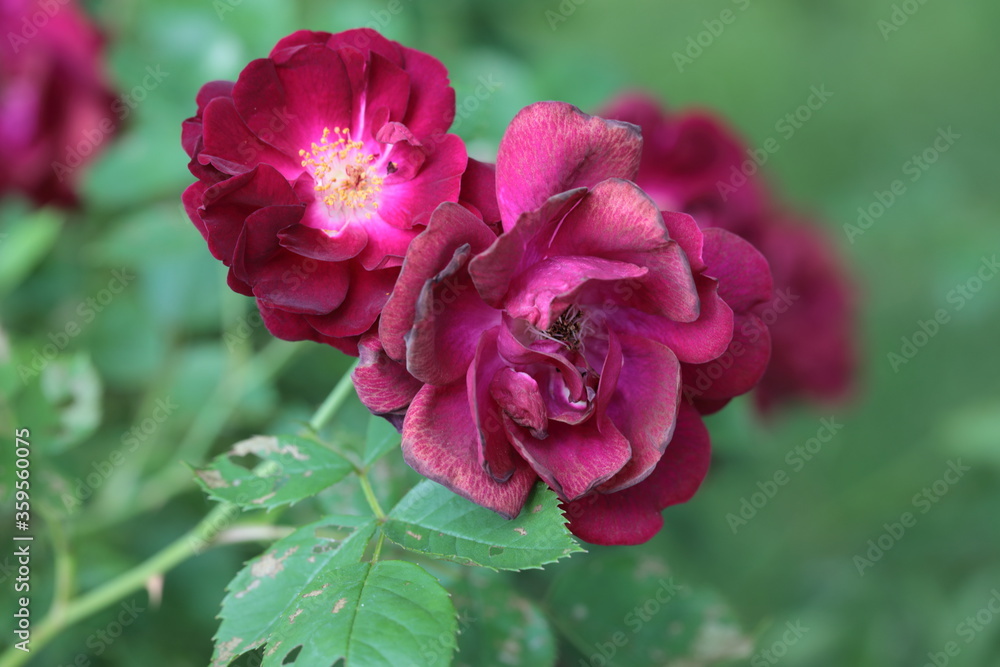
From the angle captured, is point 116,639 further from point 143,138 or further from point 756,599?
point 756,599

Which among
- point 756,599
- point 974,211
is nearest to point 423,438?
point 756,599

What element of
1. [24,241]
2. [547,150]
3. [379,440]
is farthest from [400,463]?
[24,241]

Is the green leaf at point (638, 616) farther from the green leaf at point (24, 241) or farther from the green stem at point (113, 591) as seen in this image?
the green leaf at point (24, 241)

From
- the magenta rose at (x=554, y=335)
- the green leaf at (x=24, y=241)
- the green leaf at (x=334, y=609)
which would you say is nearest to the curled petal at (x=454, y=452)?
the magenta rose at (x=554, y=335)

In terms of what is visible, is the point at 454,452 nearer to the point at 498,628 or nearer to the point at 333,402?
the point at 333,402

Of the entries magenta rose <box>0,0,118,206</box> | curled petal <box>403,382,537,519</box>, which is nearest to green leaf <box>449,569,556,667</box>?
curled petal <box>403,382,537,519</box>

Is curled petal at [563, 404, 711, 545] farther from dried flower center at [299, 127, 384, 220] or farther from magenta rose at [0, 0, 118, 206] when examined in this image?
magenta rose at [0, 0, 118, 206]

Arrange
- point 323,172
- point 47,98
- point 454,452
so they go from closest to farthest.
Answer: point 454,452, point 323,172, point 47,98
